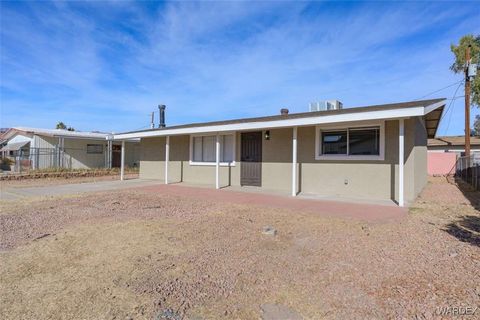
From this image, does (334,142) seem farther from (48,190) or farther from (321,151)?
(48,190)

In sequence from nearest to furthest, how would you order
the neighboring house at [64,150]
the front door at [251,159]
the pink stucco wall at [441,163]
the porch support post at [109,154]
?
the front door at [251,159]
the neighboring house at [64,150]
the pink stucco wall at [441,163]
the porch support post at [109,154]

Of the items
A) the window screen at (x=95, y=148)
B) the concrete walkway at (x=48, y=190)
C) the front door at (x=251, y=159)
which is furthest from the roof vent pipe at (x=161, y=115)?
the front door at (x=251, y=159)

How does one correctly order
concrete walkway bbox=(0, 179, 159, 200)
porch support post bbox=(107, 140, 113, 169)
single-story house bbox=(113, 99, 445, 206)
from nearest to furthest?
1. single-story house bbox=(113, 99, 445, 206)
2. concrete walkway bbox=(0, 179, 159, 200)
3. porch support post bbox=(107, 140, 113, 169)

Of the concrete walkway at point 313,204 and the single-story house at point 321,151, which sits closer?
the concrete walkway at point 313,204

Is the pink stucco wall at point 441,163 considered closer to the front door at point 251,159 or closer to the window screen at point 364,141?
the window screen at point 364,141

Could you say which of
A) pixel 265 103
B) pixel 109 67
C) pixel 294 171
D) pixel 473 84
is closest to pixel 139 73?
pixel 109 67

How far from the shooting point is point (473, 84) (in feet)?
73.4

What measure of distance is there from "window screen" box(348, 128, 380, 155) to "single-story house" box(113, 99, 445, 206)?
0.09 ft

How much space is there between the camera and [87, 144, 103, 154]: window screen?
23.0 m

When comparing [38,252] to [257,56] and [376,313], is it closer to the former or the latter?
[376,313]

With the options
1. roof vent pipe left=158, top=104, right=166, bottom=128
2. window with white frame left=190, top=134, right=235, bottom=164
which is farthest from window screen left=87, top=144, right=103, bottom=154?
window with white frame left=190, top=134, right=235, bottom=164

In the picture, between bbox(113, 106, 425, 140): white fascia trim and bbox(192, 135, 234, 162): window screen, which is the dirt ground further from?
bbox(192, 135, 234, 162): window screen

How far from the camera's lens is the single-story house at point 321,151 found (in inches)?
329

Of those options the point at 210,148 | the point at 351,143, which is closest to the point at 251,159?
the point at 210,148
